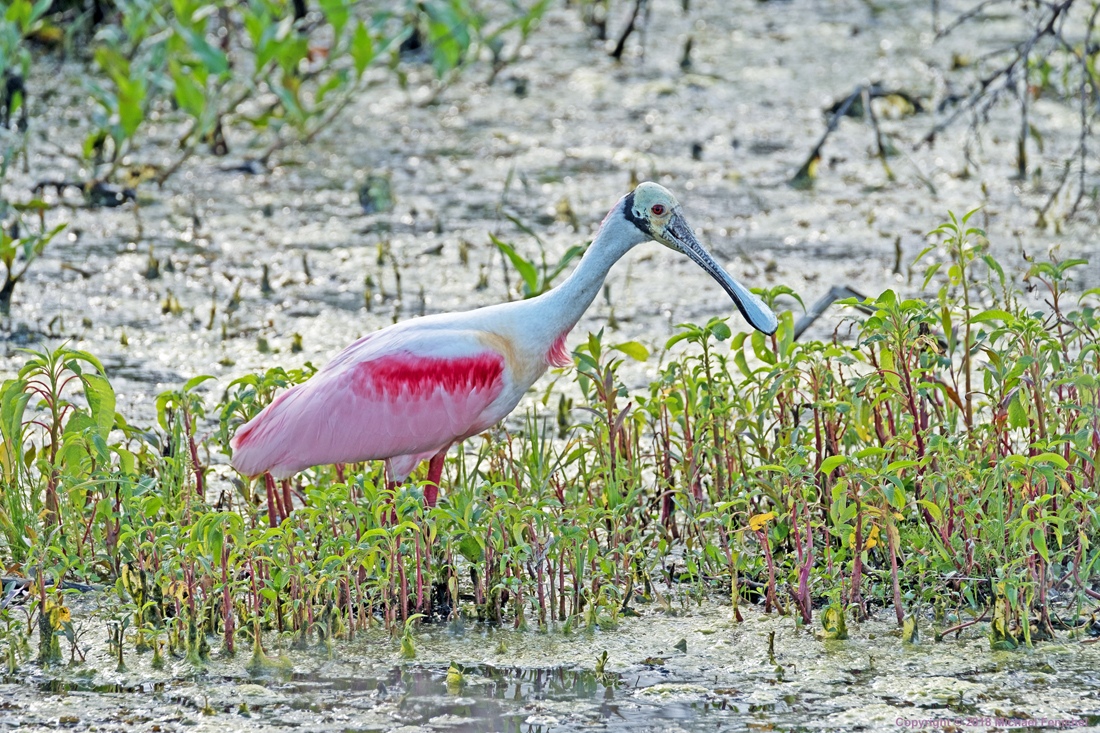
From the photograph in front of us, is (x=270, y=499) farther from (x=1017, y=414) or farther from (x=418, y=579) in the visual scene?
(x=1017, y=414)

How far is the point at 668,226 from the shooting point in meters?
4.36

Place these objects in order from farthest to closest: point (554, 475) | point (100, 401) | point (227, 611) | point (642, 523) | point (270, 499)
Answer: point (642, 523), point (554, 475), point (270, 499), point (100, 401), point (227, 611)

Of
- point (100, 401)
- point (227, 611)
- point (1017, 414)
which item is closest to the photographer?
point (227, 611)

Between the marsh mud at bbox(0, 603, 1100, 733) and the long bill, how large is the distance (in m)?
0.98

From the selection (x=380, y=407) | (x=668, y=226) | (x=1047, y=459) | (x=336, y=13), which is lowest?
(x=1047, y=459)

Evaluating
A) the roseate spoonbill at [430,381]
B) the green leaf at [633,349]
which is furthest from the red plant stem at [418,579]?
the green leaf at [633,349]

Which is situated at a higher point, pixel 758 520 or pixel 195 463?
pixel 195 463

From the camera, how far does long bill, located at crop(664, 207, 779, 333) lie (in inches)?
172

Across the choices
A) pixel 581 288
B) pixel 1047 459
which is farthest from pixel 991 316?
pixel 581 288

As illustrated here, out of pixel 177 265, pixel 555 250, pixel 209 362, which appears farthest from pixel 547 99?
pixel 209 362

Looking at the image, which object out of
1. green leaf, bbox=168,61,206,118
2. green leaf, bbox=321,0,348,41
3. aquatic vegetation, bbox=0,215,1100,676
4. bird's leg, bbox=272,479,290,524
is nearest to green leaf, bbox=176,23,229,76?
green leaf, bbox=168,61,206,118

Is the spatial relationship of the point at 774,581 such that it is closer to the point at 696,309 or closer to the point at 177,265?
the point at 696,309

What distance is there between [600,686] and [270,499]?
4.03 feet

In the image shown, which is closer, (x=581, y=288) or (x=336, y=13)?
(x=581, y=288)
